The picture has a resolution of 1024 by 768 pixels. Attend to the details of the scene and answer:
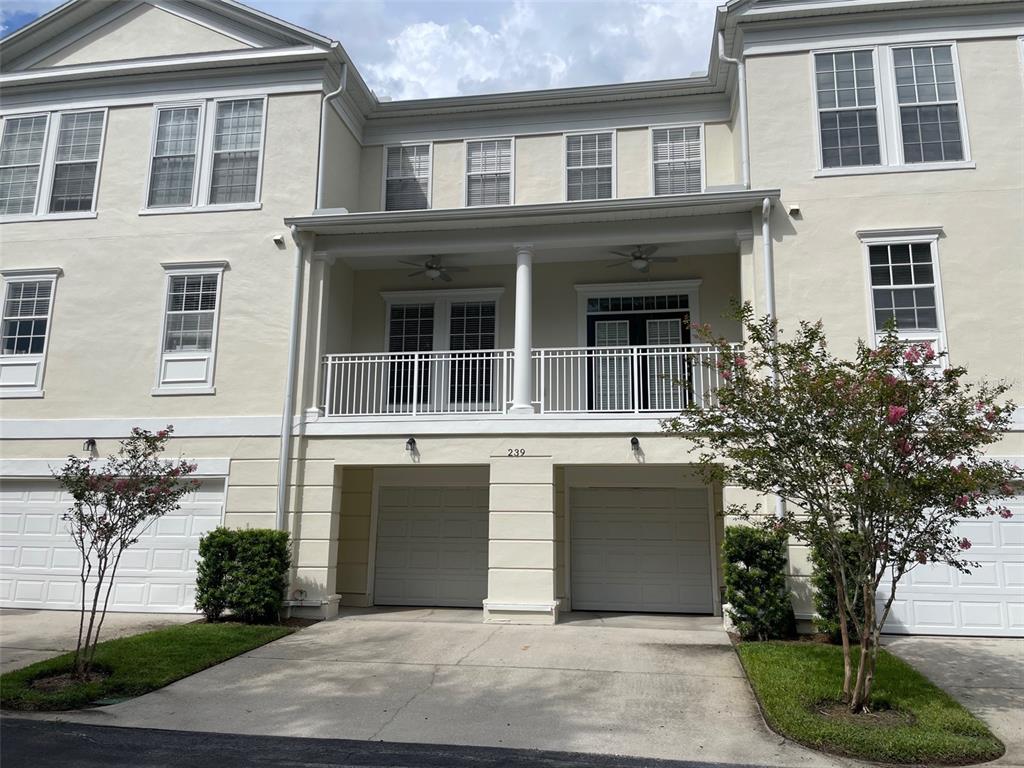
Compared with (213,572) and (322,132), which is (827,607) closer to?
(213,572)

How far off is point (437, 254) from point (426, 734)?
7.99m

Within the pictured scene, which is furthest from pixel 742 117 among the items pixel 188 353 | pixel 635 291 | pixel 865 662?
pixel 188 353

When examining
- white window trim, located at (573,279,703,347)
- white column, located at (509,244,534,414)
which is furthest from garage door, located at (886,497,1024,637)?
white column, located at (509,244,534,414)

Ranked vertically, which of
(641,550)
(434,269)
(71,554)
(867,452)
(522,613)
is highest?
(434,269)

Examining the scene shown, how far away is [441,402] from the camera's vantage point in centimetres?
1334

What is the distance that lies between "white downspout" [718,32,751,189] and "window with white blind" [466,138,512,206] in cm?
404

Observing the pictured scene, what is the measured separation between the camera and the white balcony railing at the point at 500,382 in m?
12.0

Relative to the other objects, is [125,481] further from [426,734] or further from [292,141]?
[292,141]

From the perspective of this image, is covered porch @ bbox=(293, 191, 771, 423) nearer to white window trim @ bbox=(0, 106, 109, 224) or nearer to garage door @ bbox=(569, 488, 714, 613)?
garage door @ bbox=(569, 488, 714, 613)

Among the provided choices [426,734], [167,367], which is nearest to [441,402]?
[167,367]

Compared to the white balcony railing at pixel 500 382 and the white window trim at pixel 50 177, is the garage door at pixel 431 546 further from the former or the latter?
the white window trim at pixel 50 177

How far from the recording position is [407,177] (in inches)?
567

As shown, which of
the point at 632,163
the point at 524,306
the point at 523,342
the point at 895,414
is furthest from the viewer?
the point at 632,163

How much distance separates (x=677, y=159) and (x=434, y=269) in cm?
478
